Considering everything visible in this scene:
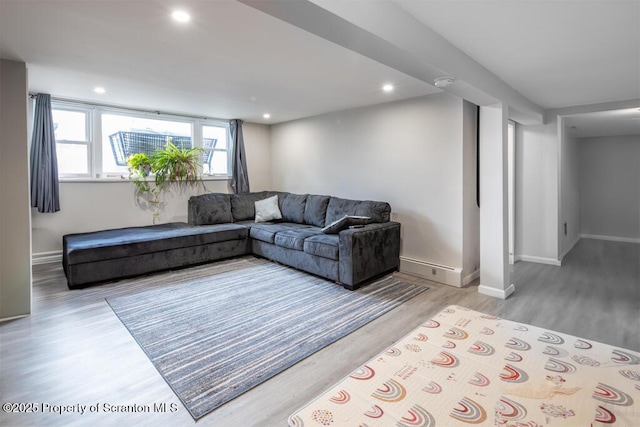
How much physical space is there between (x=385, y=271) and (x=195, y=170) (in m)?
3.68

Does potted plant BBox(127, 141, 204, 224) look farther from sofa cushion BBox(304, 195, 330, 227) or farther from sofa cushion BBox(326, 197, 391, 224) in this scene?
sofa cushion BBox(326, 197, 391, 224)

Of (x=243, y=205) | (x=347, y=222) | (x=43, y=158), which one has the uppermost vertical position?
(x=43, y=158)

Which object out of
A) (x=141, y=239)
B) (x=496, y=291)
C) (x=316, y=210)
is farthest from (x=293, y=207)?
(x=496, y=291)

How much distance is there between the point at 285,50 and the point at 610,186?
7.23m

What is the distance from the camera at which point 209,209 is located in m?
5.44

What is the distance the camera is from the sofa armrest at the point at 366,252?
12.0ft

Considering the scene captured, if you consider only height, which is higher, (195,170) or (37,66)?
(37,66)

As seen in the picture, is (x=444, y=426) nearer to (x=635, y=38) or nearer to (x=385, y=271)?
(x=385, y=271)

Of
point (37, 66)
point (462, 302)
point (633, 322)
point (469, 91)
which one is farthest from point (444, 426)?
point (37, 66)

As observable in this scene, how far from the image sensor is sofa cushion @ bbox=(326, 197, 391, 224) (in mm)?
4348

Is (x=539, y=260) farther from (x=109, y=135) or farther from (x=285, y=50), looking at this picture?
(x=109, y=135)

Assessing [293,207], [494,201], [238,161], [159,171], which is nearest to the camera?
[494,201]

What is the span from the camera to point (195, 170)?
5645 millimetres

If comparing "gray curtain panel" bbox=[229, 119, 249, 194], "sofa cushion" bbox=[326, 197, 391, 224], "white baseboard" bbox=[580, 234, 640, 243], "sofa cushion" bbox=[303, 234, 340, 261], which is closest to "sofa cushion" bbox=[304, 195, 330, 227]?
"sofa cushion" bbox=[326, 197, 391, 224]
